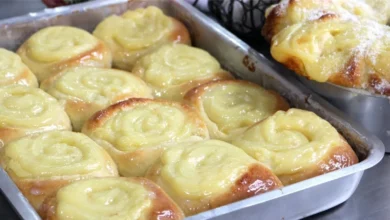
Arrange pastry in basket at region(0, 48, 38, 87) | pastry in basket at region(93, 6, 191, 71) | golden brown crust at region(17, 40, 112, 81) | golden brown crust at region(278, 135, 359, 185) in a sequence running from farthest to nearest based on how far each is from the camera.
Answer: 1. pastry in basket at region(93, 6, 191, 71)
2. golden brown crust at region(17, 40, 112, 81)
3. pastry in basket at region(0, 48, 38, 87)
4. golden brown crust at region(278, 135, 359, 185)

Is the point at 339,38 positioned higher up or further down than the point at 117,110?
higher up

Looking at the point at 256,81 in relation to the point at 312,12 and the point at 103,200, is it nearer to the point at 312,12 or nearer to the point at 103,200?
the point at 312,12

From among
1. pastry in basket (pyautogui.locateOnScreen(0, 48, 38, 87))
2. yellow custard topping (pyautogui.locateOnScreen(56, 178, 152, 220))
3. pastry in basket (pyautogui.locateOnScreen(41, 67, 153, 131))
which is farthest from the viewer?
pastry in basket (pyautogui.locateOnScreen(0, 48, 38, 87))

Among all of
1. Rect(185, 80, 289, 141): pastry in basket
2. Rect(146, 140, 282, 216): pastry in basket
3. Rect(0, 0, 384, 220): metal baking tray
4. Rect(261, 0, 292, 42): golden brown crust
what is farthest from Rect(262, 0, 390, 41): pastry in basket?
Rect(146, 140, 282, 216): pastry in basket

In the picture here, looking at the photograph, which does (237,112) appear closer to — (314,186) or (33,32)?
(314,186)

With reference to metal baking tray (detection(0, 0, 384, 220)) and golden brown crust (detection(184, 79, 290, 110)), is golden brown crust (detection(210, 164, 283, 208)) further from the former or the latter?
golden brown crust (detection(184, 79, 290, 110))

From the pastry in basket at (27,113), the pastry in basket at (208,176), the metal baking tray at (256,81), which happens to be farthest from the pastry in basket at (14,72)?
the pastry in basket at (208,176)

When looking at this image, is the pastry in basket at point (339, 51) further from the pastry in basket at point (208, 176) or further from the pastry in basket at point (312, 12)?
the pastry in basket at point (208, 176)

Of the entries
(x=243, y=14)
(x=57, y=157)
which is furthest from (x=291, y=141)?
(x=243, y=14)
